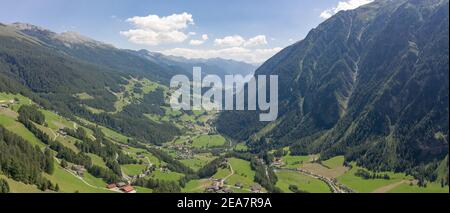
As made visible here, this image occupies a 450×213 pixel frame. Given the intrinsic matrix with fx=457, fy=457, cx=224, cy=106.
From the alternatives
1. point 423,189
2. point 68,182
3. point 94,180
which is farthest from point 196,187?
point 423,189

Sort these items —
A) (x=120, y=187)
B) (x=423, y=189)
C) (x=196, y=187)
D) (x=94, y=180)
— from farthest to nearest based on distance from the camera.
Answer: (x=423, y=189) < (x=196, y=187) < (x=94, y=180) < (x=120, y=187)

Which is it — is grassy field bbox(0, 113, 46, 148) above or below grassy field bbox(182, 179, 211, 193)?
above

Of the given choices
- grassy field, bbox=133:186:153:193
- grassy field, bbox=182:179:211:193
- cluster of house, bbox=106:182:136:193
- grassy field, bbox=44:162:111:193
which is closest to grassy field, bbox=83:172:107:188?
cluster of house, bbox=106:182:136:193

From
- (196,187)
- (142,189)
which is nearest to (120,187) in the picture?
(142,189)

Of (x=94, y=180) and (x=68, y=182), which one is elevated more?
(x=68, y=182)

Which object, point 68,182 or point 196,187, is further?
point 196,187

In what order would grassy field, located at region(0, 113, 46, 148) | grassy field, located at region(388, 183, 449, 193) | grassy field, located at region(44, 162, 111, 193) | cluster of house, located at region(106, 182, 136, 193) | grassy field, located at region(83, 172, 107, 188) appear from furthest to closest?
grassy field, located at region(0, 113, 46, 148)
grassy field, located at region(388, 183, 449, 193)
grassy field, located at region(83, 172, 107, 188)
cluster of house, located at region(106, 182, 136, 193)
grassy field, located at region(44, 162, 111, 193)

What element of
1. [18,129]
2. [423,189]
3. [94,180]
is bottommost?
[423,189]

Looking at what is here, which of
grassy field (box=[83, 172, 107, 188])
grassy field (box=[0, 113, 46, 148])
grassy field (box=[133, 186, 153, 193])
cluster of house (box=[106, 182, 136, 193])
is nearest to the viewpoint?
cluster of house (box=[106, 182, 136, 193])

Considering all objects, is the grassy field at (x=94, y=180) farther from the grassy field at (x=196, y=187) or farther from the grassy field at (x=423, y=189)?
the grassy field at (x=423, y=189)

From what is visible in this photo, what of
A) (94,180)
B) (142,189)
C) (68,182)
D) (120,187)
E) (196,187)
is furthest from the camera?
(196,187)

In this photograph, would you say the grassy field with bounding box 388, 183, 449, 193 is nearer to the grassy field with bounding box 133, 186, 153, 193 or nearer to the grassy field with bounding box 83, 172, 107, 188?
the grassy field with bounding box 133, 186, 153, 193

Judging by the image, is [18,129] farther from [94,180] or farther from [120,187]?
[120,187]
